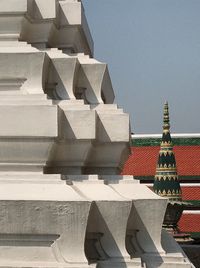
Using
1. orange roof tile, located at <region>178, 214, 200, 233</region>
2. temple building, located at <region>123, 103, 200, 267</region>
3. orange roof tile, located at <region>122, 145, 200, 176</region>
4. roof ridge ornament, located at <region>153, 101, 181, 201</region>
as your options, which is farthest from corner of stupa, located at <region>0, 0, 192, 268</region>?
orange roof tile, located at <region>122, 145, 200, 176</region>

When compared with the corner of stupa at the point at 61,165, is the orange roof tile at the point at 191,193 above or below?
above

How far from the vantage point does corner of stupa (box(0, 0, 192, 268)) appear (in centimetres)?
406

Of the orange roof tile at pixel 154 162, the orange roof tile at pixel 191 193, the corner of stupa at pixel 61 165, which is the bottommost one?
the corner of stupa at pixel 61 165

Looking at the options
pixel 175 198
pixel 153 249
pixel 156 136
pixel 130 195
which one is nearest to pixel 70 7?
pixel 130 195

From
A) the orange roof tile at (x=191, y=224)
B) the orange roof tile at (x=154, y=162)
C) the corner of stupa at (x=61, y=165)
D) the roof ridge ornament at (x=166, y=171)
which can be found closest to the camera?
the corner of stupa at (x=61, y=165)

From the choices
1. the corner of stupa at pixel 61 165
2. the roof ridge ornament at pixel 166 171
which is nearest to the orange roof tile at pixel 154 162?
the roof ridge ornament at pixel 166 171

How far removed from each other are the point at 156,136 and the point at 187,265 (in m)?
10.8

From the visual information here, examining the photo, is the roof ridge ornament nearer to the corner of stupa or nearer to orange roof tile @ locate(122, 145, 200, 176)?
orange roof tile @ locate(122, 145, 200, 176)

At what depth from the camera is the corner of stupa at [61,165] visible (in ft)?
13.3

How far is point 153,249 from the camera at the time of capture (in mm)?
4621

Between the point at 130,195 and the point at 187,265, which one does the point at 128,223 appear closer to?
the point at 130,195

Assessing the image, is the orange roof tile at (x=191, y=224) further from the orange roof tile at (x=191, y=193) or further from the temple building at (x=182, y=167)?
the orange roof tile at (x=191, y=193)

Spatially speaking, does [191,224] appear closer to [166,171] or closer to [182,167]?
[182,167]

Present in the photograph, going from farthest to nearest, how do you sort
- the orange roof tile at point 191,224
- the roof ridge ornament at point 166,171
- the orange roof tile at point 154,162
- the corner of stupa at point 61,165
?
the orange roof tile at point 154,162 → the orange roof tile at point 191,224 → the roof ridge ornament at point 166,171 → the corner of stupa at point 61,165
